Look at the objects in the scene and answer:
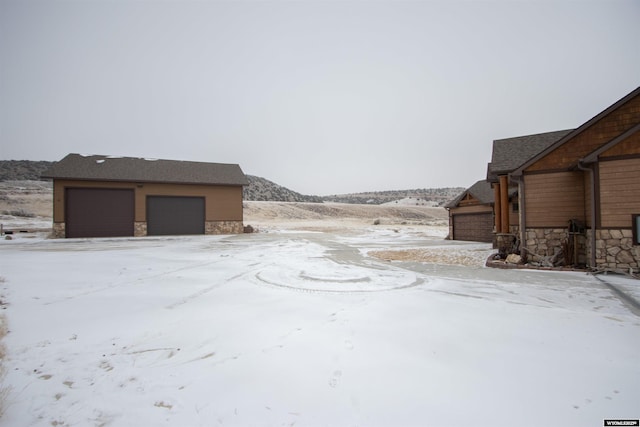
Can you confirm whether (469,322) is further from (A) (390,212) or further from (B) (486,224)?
(A) (390,212)

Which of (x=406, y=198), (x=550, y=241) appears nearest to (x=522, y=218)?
(x=550, y=241)

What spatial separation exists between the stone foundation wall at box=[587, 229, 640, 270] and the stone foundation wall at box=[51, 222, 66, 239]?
27924mm

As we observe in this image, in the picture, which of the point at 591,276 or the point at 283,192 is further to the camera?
the point at 283,192

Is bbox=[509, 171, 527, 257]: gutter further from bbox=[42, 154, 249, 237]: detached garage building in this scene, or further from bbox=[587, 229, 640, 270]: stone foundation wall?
bbox=[42, 154, 249, 237]: detached garage building

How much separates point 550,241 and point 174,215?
2337 cm

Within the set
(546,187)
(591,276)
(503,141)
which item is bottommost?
(591,276)

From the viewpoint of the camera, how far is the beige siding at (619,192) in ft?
27.8

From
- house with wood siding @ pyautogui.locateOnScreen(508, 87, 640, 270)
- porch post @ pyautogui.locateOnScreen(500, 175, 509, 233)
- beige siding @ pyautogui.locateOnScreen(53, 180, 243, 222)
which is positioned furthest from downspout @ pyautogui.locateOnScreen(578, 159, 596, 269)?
beige siding @ pyautogui.locateOnScreen(53, 180, 243, 222)

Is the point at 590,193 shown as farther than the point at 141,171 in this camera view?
No

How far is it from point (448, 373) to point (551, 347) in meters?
1.51

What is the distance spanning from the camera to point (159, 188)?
77.2 ft

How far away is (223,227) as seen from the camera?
25.4 metres

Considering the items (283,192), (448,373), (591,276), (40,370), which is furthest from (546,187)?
(283,192)

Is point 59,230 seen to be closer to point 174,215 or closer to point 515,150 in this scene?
point 174,215
